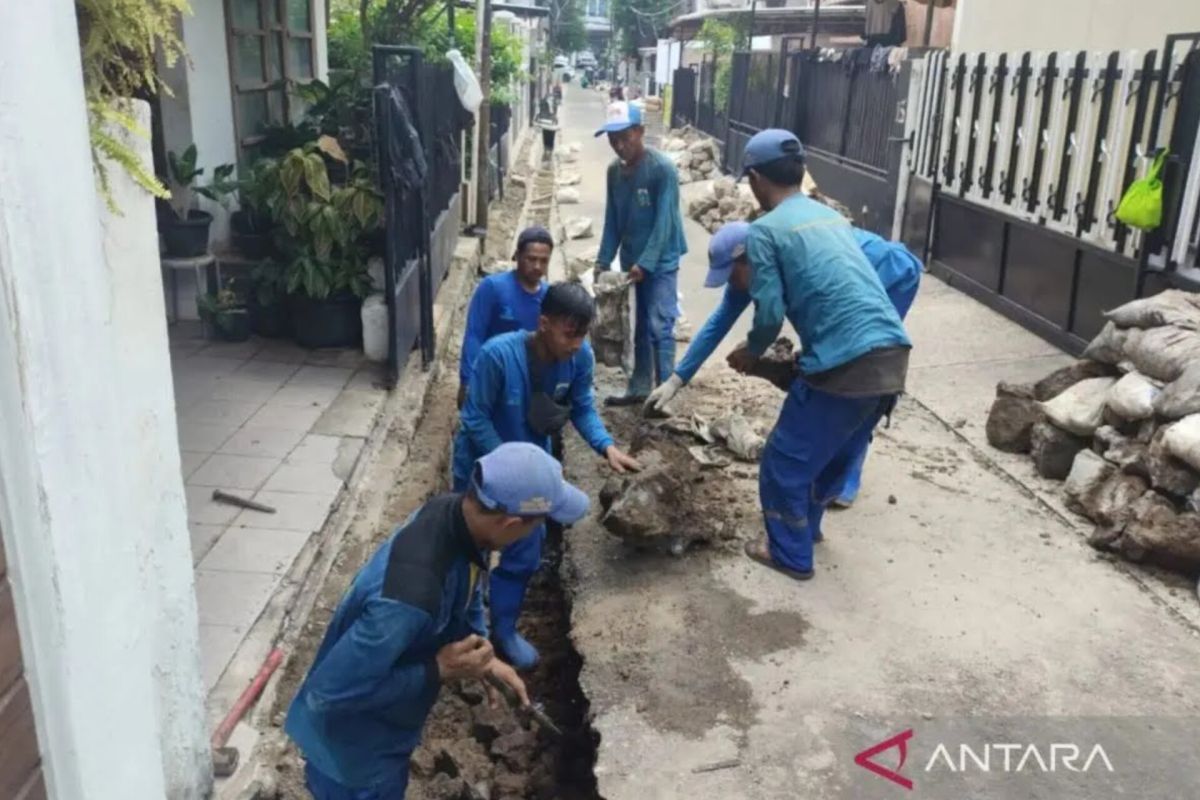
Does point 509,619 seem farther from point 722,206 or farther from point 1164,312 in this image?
point 722,206

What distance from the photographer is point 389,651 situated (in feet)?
7.68

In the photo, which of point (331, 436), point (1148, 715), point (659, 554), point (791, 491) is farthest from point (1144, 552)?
point (331, 436)

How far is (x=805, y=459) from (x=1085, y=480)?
172cm

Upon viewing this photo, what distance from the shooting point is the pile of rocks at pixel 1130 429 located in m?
4.43

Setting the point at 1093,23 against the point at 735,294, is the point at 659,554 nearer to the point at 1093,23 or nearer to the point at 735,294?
the point at 735,294

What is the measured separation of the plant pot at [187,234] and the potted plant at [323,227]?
527mm

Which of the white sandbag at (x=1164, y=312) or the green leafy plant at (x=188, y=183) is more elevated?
the green leafy plant at (x=188, y=183)

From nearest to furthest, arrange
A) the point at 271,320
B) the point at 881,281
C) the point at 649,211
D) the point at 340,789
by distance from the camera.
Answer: the point at 340,789, the point at 881,281, the point at 649,211, the point at 271,320

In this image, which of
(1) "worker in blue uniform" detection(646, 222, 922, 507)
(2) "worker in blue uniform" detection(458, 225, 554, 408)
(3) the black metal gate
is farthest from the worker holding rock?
(3) the black metal gate

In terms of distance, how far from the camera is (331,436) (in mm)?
5539

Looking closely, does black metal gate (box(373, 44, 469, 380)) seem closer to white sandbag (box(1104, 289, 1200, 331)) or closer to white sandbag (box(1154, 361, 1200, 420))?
white sandbag (box(1104, 289, 1200, 331))

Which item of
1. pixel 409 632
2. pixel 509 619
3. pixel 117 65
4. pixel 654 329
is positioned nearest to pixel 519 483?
pixel 409 632

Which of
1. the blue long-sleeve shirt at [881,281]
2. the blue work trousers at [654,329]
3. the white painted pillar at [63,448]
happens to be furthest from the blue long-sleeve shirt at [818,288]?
the white painted pillar at [63,448]

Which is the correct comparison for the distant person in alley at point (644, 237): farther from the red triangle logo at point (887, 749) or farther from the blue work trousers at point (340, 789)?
the blue work trousers at point (340, 789)
